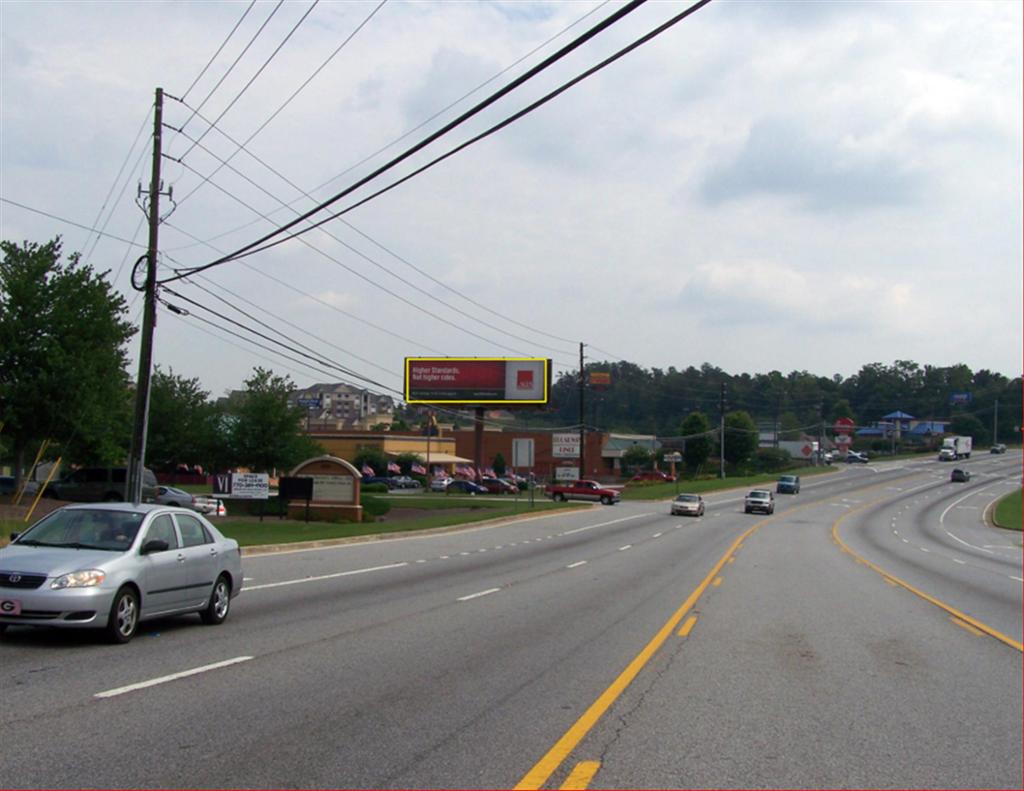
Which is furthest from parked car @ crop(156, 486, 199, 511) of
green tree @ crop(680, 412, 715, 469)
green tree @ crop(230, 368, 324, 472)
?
green tree @ crop(680, 412, 715, 469)

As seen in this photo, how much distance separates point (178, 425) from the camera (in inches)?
2662

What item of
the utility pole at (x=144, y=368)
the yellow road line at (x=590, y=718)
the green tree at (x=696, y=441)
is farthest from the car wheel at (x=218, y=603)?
the green tree at (x=696, y=441)

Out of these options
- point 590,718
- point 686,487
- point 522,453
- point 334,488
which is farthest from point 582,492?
point 590,718

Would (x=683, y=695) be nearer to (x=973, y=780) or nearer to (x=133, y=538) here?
(x=973, y=780)

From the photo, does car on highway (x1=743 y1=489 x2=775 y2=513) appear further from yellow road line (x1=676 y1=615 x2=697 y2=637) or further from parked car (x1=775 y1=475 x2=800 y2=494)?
yellow road line (x1=676 y1=615 x2=697 y2=637)

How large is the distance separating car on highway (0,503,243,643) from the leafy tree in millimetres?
54124

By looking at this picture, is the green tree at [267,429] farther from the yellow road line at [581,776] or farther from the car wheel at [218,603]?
the yellow road line at [581,776]

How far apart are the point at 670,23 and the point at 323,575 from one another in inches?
507

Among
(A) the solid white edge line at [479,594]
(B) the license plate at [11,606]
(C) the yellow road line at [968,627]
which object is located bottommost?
(C) the yellow road line at [968,627]

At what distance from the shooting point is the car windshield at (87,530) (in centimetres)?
1154

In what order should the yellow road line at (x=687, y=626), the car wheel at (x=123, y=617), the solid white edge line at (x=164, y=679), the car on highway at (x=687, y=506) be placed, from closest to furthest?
the solid white edge line at (x=164, y=679) → the car wheel at (x=123, y=617) → the yellow road line at (x=687, y=626) → the car on highway at (x=687, y=506)

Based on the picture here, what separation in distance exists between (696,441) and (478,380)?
35664 mm

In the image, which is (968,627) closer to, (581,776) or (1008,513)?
(581,776)

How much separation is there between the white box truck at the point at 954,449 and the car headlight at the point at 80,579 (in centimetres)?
14122
